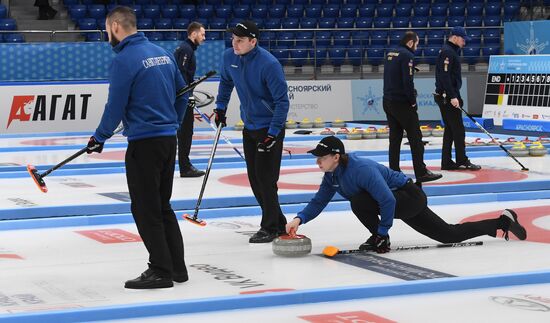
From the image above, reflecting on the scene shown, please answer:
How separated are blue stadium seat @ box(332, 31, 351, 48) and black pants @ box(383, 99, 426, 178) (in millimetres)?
14125

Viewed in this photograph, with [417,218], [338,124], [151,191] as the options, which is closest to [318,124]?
[338,124]

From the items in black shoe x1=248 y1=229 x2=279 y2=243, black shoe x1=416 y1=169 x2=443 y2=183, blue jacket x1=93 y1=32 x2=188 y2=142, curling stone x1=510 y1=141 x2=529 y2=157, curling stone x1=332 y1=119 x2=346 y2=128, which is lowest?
curling stone x1=332 y1=119 x2=346 y2=128

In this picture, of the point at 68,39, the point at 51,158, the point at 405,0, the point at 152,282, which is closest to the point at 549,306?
the point at 152,282

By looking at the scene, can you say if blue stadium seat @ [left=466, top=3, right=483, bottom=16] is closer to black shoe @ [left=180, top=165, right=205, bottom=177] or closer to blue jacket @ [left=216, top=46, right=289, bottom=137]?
black shoe @ [left=180, top=165, right=205, bottom=177]

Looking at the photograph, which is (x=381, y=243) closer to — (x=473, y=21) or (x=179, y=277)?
(x=179, y=277)

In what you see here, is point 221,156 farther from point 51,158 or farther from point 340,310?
point 340,310

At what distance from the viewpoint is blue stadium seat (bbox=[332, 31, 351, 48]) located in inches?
1003

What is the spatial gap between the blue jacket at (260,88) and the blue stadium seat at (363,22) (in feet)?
61.7

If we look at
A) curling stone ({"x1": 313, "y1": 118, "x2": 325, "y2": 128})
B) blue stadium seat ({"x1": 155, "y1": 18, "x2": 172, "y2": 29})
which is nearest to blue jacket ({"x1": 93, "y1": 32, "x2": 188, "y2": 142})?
curling stone ({"x1": 313, "y1": 118, "x2": 325, "y2": 128})

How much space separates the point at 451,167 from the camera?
12.7 m

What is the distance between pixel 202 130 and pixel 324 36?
6110mm

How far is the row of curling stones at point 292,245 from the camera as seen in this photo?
7074mm

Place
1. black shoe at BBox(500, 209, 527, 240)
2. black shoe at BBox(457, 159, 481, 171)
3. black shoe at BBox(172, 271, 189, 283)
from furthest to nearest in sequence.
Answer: black shoe at BBox(457, 159, 481, 171) → black shoe at BBox(500, 209, 527, 240) → black shoe at BBox(172, 271, 189, 283)

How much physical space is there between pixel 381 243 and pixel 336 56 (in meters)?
18.4
